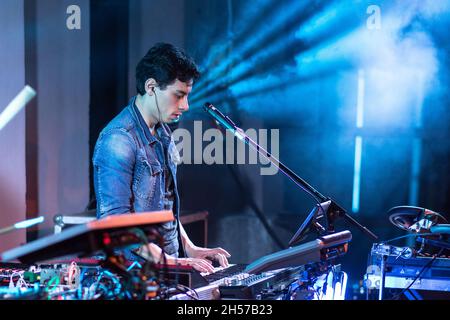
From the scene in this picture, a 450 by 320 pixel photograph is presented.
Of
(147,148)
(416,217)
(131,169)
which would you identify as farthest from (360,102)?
(131,169)

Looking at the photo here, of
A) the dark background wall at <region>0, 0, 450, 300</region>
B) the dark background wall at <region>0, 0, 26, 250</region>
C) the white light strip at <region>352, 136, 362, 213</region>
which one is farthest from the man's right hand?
the white light strip at <region>352, 136, 362, 213</region>

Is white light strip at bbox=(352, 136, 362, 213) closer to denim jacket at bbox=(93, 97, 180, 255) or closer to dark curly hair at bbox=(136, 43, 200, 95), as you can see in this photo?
denim jacket at bbox=(93, 97, 180, 255)

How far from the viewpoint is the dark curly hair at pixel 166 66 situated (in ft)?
9.41

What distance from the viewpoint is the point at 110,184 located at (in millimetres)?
2689

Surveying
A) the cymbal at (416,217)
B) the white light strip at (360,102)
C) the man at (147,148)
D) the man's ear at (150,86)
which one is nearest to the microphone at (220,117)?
the man at (147,148)

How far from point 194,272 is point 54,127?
11.5ft

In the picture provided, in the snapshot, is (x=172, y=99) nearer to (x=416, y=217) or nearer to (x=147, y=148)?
(x=147, y=148)

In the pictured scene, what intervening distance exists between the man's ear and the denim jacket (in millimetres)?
120

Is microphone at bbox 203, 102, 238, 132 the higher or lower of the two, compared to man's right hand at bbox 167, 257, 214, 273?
higher

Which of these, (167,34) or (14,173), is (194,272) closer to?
(14,173)

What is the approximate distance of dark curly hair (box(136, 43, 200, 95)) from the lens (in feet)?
9.41

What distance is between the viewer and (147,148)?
117 inches

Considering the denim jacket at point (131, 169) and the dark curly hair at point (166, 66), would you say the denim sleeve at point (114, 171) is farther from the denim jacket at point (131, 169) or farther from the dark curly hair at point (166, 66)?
the dark curly hair at point (166, 66)
